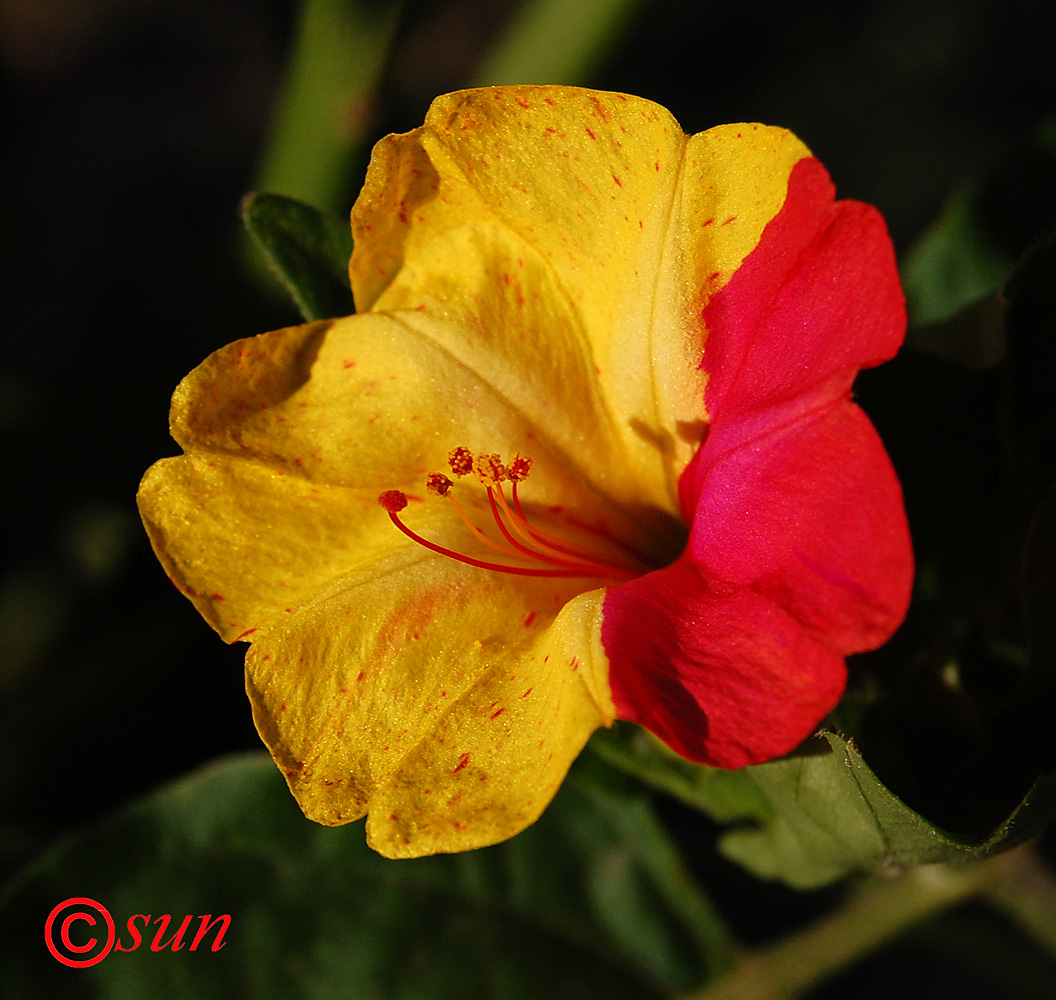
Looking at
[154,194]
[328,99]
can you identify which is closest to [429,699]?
[328,99]

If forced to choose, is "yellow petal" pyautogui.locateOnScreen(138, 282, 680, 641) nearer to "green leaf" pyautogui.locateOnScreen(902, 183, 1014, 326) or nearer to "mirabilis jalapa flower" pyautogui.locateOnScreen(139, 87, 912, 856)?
"mirabilis jalapa flower" pyautogui.locateOnScreen(139, 87, 912, 856)

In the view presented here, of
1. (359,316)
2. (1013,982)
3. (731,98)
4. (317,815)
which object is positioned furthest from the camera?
(731,98)

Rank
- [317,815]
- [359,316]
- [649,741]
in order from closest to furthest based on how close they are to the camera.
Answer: [317,815] → [359,316] → [649,741]


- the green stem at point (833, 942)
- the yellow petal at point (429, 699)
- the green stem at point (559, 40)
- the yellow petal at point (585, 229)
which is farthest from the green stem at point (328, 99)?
the green stem at point (833, 942)

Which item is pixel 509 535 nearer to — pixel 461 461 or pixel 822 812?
pixel 461 461

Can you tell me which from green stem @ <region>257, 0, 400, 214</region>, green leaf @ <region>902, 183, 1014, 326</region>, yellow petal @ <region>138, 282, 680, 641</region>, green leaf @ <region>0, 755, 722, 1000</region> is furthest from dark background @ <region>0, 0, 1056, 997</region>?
yellow petal @ <region>138, 282, 680, 641</region>

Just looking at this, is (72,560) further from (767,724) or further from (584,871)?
(767,724)

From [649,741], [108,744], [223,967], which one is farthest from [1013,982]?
[108,744]
